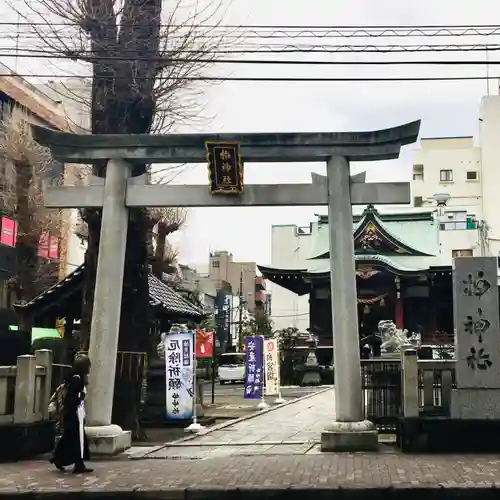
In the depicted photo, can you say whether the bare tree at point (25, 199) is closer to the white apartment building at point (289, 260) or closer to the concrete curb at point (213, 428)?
the concrete curb at point (213, 428)

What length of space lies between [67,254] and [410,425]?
29.1 metres

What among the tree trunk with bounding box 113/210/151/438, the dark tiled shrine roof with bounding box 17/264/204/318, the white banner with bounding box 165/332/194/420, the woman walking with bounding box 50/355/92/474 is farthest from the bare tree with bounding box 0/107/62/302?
the woman walking with bounding box 50/355/92/474

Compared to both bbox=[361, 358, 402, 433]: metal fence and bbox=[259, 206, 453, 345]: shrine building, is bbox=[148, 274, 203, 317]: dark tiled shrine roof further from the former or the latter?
bbox=[259, 206, 453, 345]: shrine building

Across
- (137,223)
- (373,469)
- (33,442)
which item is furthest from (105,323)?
(373,469)

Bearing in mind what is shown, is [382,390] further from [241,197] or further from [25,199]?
[25,199]

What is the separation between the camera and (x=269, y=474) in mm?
9445

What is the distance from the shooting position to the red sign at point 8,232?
23.4m

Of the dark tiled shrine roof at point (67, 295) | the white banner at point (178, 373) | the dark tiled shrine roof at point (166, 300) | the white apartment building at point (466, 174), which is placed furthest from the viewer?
the white apartment building at point (466, 174)

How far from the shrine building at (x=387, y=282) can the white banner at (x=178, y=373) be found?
20480 mm

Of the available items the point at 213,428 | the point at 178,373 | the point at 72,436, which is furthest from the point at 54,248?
the point at 72,436

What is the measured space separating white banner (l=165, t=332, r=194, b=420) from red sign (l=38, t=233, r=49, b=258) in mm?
13732

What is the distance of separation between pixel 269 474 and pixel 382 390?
396 centimetres

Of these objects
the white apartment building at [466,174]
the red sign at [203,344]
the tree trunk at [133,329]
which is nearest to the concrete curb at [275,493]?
the tree trunk at [133,329]

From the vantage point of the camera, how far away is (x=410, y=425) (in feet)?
36.4
